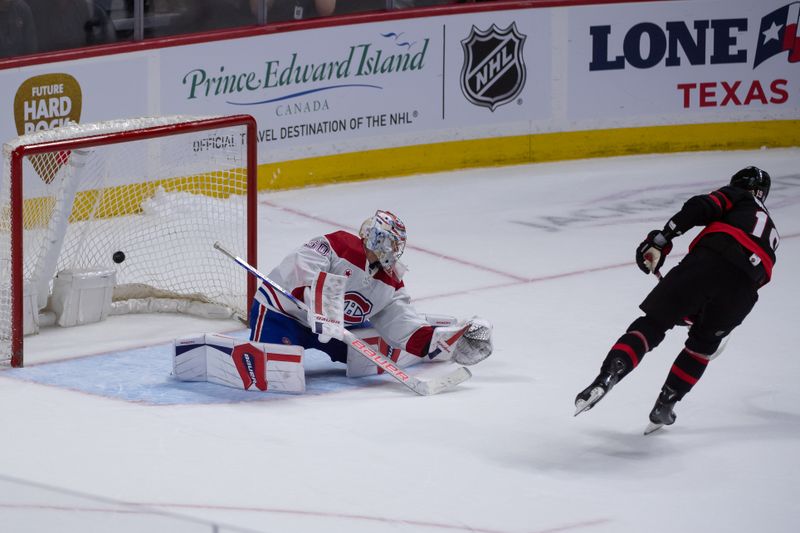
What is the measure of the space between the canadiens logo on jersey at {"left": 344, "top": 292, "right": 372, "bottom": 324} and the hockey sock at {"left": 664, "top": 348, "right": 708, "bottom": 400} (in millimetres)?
1136

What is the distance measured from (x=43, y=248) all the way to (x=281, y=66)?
8.92 feet

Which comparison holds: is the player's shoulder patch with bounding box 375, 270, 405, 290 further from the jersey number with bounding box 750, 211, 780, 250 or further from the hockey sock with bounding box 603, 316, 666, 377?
the jersey number with bounding box 750, 211, 780, 250

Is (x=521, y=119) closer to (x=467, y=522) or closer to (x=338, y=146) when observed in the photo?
(x=338, y=146)

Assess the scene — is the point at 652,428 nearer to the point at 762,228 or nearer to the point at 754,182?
the point at 762,228

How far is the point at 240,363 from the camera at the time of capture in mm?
5250

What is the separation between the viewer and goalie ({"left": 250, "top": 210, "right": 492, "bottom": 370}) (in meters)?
5.23

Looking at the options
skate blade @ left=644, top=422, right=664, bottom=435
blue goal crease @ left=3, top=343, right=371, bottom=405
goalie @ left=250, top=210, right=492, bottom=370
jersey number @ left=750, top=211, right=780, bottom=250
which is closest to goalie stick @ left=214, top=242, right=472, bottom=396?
goalie @ left=250, top=210, right=492, bottom=370

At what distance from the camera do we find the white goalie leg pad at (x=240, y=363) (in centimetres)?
520

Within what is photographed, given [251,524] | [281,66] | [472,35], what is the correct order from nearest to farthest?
[251,524], [281,66], [472,35]

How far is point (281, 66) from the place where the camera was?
27.8ft

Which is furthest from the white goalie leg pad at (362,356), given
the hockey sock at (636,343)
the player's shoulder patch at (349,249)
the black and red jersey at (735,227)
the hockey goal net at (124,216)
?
the black and red jersey at (735,227)

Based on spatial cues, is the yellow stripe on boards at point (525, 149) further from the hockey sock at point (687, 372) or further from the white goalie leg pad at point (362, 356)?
the hockey sock at point (687, 372)

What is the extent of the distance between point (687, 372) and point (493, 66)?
4.62 metres

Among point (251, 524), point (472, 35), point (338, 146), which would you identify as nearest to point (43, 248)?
point (251, 524)
